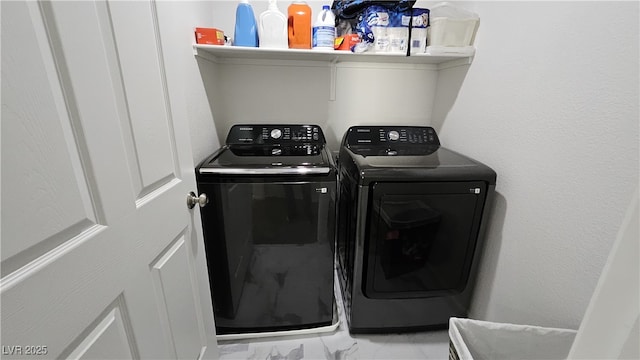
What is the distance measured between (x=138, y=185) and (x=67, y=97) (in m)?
0.29

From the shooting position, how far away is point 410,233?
1.42m

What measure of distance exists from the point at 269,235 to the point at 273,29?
45.7 inches

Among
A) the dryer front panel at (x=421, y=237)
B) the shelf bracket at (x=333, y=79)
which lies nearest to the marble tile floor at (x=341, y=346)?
the dryer front panel at (x=421, y=237)

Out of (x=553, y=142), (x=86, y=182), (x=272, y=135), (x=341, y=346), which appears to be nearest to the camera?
(x=86, y=182)

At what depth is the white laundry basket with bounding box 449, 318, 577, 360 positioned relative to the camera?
1026 mm

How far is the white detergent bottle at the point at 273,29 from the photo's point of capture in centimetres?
147

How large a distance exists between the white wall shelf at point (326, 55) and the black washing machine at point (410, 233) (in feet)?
1.90

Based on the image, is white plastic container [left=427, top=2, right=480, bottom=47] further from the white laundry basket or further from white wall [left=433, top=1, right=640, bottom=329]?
the white laundry basket

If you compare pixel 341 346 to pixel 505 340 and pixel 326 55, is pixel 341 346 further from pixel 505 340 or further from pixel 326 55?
pixel 326 55

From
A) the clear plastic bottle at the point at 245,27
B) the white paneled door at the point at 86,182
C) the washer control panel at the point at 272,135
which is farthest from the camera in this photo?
the washer control panel at the point at 272,135

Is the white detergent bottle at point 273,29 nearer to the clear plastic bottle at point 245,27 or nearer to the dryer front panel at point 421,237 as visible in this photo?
the clear plastic bottle at point 245,27

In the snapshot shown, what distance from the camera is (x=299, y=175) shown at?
132 cm

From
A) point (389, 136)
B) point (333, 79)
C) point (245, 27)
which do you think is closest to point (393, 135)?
point (389, 136)

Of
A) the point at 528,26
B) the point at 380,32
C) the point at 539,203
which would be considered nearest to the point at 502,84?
the point at 528,26
